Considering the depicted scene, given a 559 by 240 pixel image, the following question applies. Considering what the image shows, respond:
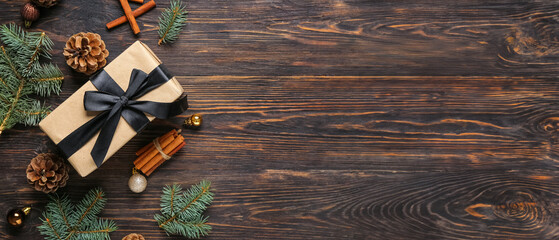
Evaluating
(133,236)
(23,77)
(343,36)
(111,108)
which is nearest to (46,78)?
(23,77)

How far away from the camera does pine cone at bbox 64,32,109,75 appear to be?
1010 mm

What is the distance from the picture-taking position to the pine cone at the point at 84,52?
101cm

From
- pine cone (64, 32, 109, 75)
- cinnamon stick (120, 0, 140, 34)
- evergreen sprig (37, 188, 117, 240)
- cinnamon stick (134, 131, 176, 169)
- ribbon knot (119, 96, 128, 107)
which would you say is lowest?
evergreen sprig (37, 188, 117, 240)

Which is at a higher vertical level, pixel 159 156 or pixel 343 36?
pixel 343 36

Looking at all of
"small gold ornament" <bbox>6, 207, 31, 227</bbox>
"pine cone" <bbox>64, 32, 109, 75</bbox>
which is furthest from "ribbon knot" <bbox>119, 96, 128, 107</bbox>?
"small gold ornament" <bbox>6, 207, 31, 227</bbox>

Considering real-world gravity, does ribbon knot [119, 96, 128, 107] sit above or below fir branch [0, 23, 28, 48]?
above

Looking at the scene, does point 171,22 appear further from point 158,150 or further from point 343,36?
point 343,36

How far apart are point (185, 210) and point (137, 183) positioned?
166 millimetres

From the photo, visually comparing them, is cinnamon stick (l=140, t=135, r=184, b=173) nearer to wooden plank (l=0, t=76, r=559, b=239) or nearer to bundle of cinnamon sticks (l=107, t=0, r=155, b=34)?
wooden plank (l=0, t=76, r=559, b=239)

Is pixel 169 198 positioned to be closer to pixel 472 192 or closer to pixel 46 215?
pixel 46 215

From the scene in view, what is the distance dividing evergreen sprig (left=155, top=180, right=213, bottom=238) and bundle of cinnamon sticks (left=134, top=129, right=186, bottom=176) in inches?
3.7

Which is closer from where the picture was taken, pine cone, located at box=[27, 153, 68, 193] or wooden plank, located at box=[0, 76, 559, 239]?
pine cone, located at box=[27, 153, 68, 193]

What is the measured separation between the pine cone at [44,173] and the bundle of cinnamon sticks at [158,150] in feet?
0.71

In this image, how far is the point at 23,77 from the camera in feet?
3.50
